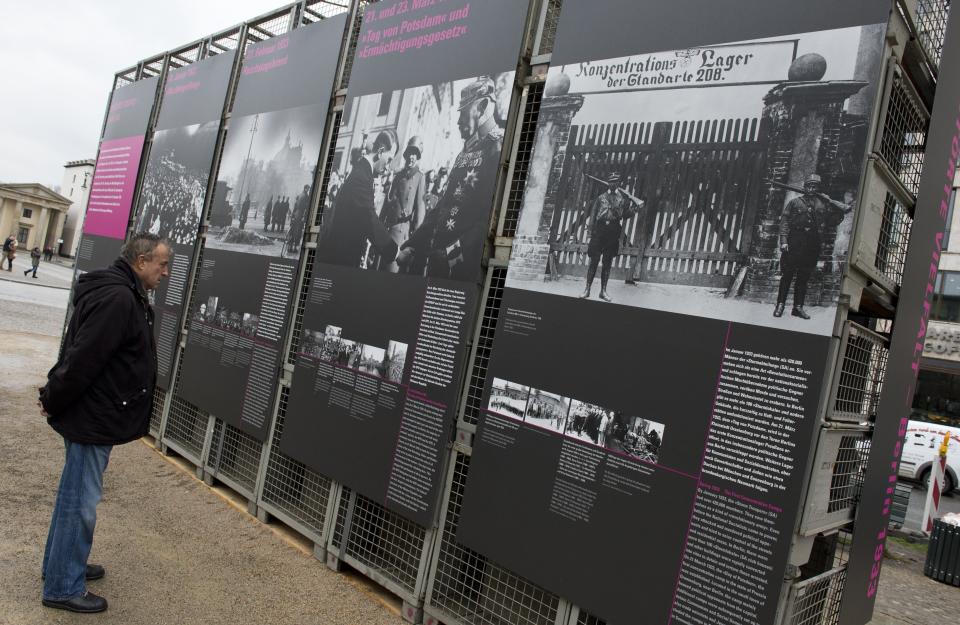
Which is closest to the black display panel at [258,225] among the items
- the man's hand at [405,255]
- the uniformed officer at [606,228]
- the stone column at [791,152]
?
the man's hand at [405,255]

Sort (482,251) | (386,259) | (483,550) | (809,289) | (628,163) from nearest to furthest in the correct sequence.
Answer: (809,289)
(628,163)
(483,550)
(482,251)
(386,259)

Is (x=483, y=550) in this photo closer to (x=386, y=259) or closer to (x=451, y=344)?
(x=451, y=344)

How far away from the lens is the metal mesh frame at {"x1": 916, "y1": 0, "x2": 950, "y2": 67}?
3104mm

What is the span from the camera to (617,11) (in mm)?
3570

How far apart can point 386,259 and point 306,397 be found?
139 centimetres

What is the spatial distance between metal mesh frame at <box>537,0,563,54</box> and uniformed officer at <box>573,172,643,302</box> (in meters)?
1.21

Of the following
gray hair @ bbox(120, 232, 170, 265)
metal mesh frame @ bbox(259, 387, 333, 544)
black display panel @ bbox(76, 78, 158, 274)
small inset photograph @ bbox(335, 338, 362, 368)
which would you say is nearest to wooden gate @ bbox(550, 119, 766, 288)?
small inset photograph @ bbox(335, 338, 362, 368)

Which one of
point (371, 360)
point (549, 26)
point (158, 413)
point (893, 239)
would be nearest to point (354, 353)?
point (371, 360)

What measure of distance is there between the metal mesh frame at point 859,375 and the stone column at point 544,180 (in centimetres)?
158

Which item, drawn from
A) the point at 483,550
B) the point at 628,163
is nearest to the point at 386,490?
the point at 483,550

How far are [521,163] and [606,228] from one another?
38.5 inches

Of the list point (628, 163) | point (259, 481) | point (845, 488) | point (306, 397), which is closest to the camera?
point (845, 488)

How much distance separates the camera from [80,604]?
3533mm

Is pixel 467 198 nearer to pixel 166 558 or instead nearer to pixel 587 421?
pixel 587 421
